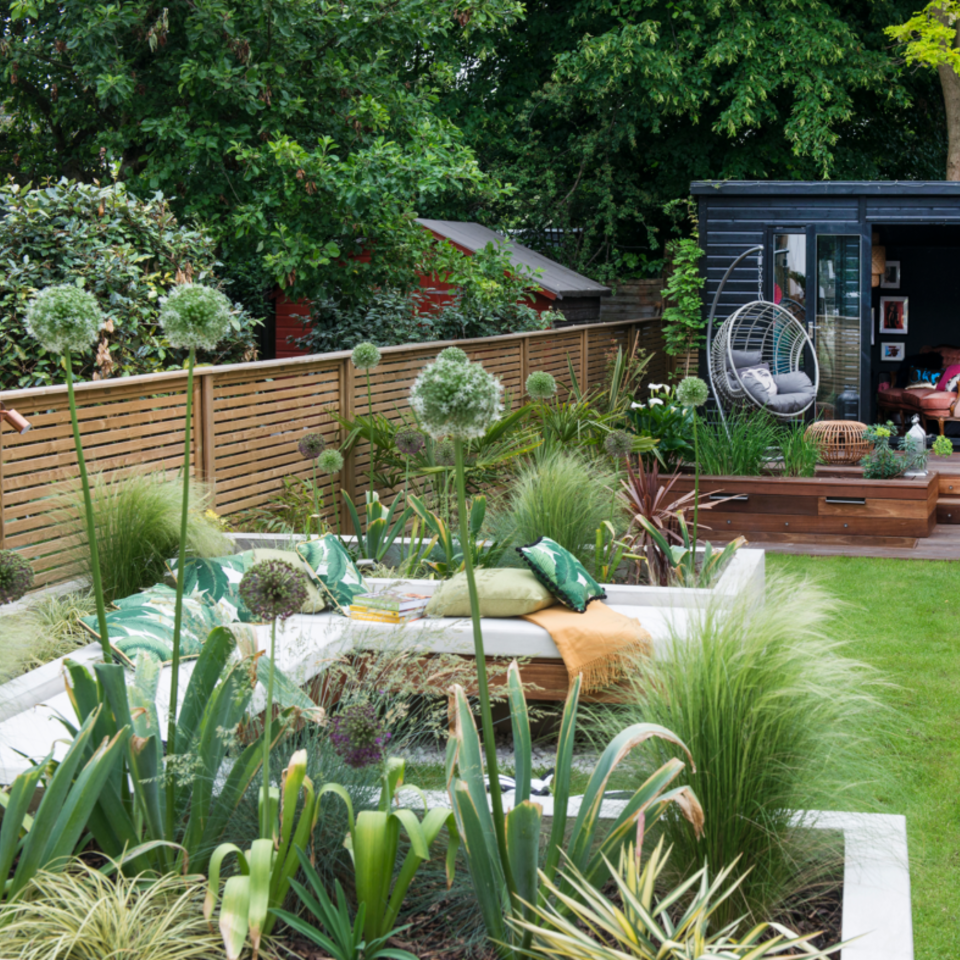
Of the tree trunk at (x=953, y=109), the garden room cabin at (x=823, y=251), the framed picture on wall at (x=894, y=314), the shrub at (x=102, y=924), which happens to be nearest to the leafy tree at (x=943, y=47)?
the tree trunk at (x=953, y=109)

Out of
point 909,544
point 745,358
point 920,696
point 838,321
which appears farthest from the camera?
point 838,321

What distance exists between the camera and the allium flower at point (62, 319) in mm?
2395

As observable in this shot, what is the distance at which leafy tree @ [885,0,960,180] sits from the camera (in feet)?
47.1

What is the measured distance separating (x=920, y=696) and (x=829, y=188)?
761 cm

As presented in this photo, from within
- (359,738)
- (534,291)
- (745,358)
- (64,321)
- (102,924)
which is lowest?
(102,924)

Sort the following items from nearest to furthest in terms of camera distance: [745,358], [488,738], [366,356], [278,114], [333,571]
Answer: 1. [488,738]
2. [333,571]
3. [366,356]
4. [278,114]
5. [745,358]

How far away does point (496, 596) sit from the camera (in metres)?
4.12

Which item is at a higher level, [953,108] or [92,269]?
[953,108]

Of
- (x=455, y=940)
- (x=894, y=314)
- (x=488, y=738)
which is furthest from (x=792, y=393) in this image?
(x=488, y=738)

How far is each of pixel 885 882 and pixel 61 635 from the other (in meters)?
2.92

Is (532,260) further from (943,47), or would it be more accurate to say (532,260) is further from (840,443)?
(840,443)

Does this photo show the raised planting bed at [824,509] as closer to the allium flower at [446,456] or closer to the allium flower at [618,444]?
the allium flower at [618,444]

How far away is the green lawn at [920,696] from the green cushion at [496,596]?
126 centimetres

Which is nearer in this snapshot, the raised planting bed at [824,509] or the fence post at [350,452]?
the fence post at [350,452]
